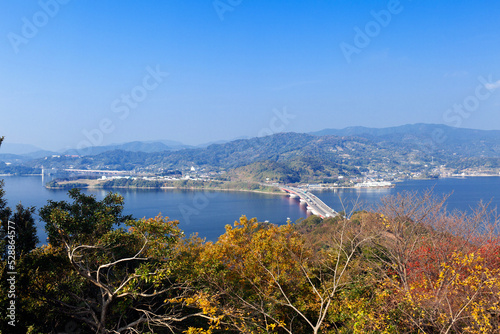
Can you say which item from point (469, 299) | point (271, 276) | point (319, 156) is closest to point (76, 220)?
point (271, 276)

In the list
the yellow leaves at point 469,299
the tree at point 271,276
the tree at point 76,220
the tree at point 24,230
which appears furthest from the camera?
the tree at point 271,276

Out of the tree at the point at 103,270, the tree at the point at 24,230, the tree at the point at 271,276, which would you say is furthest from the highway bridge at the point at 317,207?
the tree at the point at 24,230

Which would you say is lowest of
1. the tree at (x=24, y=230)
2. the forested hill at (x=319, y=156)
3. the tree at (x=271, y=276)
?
the tree at (x=271, y=276)

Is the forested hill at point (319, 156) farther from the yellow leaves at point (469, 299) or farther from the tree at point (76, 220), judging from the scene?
the yellow leaves at point (469, 299)

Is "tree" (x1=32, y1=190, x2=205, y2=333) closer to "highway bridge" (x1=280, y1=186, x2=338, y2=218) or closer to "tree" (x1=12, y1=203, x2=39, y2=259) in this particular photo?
"tree" (x1=12, y1=203, x2=39, y2=259)

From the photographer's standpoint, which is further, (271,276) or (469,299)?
(271,276)

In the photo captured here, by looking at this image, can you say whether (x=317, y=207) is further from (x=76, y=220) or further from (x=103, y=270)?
(x=76, y=220)

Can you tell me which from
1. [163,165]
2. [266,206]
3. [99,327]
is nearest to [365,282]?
[99,327]

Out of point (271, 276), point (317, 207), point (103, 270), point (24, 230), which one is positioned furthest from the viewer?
point (317, 207)

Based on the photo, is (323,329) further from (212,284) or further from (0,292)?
(0,292)

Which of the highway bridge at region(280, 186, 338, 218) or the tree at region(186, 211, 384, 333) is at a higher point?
the tree at region(186, 211, 384, 333)

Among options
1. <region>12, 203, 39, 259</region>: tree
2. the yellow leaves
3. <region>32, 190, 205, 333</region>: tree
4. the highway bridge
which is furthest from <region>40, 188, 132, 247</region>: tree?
the highway bridge
